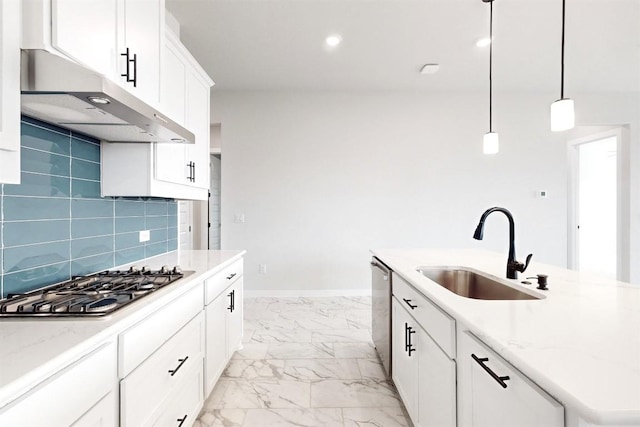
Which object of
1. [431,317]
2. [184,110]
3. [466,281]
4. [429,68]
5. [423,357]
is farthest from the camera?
[429,68]

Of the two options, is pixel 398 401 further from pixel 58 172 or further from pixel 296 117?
pixel 296 117

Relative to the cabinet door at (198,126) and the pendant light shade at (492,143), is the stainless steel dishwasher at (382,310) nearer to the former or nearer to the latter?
the pendant light shade at (492,143)

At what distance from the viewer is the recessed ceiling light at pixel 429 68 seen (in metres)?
3.73

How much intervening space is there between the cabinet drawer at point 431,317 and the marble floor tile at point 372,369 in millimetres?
789

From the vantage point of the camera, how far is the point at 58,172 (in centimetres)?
156

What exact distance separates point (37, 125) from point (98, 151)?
44 cm

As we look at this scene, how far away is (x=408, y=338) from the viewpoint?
1749 millimetres

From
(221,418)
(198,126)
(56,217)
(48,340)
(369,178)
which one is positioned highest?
(198,126)

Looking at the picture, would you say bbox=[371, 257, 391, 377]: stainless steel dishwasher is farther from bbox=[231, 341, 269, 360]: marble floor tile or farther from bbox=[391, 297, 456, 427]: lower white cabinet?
bbox=[231, 341, 269, 360]: marble floor tile

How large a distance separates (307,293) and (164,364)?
3293mm

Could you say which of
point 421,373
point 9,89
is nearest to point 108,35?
point 9,89

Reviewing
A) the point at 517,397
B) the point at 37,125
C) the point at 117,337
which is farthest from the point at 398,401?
the point at 37,125

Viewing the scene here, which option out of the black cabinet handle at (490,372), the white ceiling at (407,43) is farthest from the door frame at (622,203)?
the black cabinet handle at (490,372)

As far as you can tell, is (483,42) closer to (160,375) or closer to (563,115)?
(563,115)
